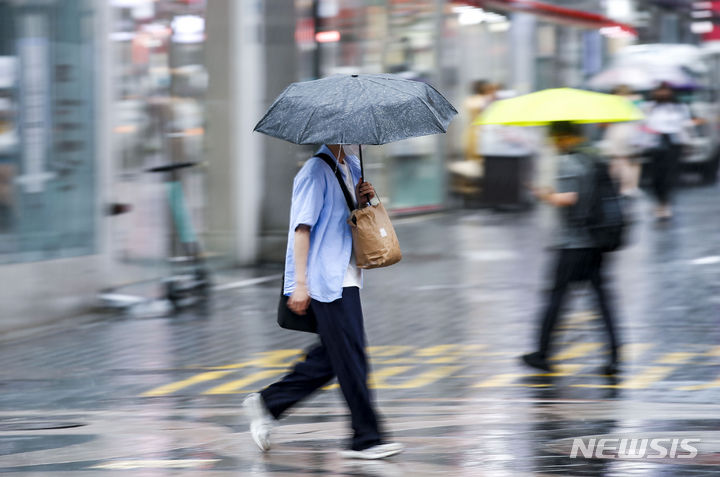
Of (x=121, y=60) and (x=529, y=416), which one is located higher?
(x=121, y=60)

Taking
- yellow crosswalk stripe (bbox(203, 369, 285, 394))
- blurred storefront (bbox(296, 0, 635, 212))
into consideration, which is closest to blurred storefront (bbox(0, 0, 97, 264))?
yellow crosswalk stripe (bbox(203, 369, 285, 394))

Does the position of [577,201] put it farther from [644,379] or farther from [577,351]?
[577,351]

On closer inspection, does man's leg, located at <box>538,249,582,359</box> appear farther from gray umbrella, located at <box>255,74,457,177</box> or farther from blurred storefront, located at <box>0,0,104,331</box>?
blurred storefront, located at <box>0,0,104,331</box>

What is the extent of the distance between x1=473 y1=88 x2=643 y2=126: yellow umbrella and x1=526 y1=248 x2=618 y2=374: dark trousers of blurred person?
0.83 metres

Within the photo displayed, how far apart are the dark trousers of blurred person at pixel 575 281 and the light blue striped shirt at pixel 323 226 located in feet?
8.52

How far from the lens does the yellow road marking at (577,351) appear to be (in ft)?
28.7

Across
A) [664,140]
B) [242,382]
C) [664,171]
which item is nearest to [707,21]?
[664,140]

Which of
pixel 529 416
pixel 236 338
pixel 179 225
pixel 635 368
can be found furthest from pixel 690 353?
pixel 179 225

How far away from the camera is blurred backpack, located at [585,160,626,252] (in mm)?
7914

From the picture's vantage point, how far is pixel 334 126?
18.1ft

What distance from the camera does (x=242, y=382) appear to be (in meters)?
8.25

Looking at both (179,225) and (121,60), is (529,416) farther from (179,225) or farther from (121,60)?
(121,60)

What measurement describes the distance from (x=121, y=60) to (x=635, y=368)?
7.40m

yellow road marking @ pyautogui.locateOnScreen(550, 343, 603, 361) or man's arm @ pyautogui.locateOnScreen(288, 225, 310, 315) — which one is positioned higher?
man's arm @ pyautogui.locateOnScreen(288, 225, 310, 315)
